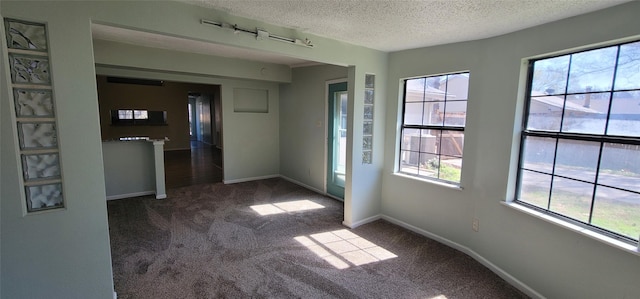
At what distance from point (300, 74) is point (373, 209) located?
2962 mm

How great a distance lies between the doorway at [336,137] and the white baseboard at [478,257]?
3.62 ft

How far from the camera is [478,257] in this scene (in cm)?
283

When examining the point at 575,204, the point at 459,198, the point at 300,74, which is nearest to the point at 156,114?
the point at 300,74

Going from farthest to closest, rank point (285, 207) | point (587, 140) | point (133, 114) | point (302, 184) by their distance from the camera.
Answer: point (133, 114) → point (302, 184) → point (285, 207) → point (587, 140)

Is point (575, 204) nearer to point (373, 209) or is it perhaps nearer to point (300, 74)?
point (373, 209)

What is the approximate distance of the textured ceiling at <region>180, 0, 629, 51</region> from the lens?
194cm

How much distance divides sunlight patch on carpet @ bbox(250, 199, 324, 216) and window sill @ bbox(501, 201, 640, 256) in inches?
102

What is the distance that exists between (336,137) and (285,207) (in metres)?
1.46

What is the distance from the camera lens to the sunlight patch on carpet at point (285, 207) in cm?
409

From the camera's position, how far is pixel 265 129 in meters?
5.97

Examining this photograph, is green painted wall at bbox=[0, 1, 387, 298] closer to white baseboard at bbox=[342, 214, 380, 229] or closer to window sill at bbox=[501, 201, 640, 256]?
white baseboard at bbox=[342, 214, 380, 229]

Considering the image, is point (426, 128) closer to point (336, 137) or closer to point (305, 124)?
point (336, 137)

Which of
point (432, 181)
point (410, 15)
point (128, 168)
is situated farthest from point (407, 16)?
point (128, 168)

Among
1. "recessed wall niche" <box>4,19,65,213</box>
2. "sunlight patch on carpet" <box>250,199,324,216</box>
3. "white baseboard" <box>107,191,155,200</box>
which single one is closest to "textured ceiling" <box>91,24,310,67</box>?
"recessed wall niche" <box>4,19,65,213</box>
